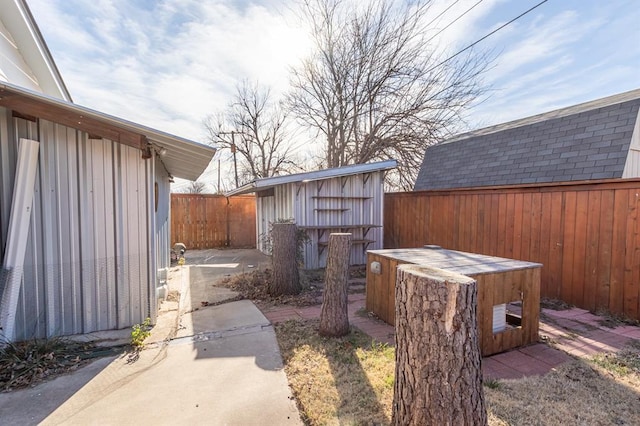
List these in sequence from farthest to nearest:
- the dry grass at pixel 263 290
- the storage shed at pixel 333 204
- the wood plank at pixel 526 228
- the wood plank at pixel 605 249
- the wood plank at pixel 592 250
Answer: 1. the storage shed at pixel 333 204
2. the wood plank at pixel 526 228
3. the dry grass at pixel 263 290
4. the wood plank at pixel 592 250
5. the wood plank at pixel 605 249

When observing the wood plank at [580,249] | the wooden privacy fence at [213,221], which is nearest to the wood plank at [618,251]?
the wood plank at [580,249]

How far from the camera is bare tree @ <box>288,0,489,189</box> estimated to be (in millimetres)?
9742

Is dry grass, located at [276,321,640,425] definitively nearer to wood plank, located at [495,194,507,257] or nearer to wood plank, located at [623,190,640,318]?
wood plank, located at [623,190,640,318]

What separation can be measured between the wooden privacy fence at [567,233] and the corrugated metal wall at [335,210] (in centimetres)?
180

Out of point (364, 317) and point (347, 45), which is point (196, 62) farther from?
point (364, 317)

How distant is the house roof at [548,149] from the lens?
498 centimetres

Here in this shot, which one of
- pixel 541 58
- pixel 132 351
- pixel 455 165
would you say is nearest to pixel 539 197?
pixel 455 165

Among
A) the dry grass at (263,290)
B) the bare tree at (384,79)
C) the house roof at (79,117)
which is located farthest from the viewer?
the bare tree at (384,79)

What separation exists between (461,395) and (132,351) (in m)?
2.98

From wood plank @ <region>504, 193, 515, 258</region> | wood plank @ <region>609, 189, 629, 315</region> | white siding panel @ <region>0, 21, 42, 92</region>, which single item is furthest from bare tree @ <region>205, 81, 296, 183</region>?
wood plank @ <region>609, 189, 629, 315</region>

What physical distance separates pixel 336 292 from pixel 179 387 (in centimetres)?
169

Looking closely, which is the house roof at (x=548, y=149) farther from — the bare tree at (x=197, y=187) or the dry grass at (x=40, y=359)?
the bare tree at (x=197, y=187)

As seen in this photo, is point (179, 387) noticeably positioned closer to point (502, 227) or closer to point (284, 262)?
point (284, 262)

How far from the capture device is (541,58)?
6625 mm
